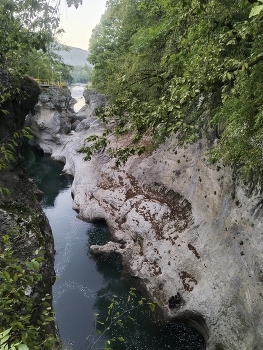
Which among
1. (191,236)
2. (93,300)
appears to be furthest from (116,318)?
(93,300)

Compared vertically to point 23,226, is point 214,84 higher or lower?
higher

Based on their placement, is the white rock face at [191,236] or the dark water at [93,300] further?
the dark water at [93,300]

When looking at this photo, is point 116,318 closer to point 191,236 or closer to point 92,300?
point 191,236

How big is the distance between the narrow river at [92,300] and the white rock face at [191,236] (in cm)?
62

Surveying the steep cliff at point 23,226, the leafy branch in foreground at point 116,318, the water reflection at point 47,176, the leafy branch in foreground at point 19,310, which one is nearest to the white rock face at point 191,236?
the leafy branch in foreground at point 116,318

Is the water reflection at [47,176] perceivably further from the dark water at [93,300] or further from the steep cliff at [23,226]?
the steep cliff at [23,226]

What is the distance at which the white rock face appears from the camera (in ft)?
29.6

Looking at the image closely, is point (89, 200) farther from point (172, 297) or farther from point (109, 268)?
point (172, 297)

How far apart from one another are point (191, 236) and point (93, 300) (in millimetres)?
5256

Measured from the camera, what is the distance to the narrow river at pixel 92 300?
1077cm

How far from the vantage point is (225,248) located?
10516mm

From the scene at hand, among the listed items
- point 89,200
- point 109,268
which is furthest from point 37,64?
point 109,268

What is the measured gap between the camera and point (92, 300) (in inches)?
507

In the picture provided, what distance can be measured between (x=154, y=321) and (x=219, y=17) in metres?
10.9
